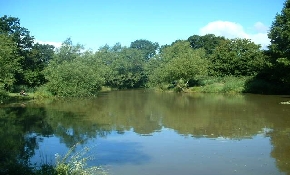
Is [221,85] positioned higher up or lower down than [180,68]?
lower down

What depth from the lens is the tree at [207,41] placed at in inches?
3273

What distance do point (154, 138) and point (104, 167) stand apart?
16.3 feet

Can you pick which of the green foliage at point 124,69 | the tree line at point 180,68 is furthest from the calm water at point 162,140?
the green foliage at point 124,69

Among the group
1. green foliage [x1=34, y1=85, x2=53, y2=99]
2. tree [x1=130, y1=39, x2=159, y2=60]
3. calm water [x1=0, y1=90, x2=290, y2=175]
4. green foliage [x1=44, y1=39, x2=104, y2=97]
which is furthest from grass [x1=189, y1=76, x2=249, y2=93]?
tree [x1=130, y1=39, x2=159, y2=60]

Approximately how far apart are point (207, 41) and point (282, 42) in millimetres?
53209

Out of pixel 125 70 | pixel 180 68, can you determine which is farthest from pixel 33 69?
pixel 125 70

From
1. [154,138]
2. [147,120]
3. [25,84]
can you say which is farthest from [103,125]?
[25,84]

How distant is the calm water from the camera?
32.4ft

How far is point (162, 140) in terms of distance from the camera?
45.7 feet

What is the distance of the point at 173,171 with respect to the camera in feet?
30.5

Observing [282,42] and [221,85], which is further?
[221,85]

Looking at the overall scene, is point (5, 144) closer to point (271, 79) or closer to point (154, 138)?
point (154, 138)

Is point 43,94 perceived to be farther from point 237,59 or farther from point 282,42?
point 237,59

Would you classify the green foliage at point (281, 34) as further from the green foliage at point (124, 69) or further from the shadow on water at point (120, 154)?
the green foliage at point (124, 69)
